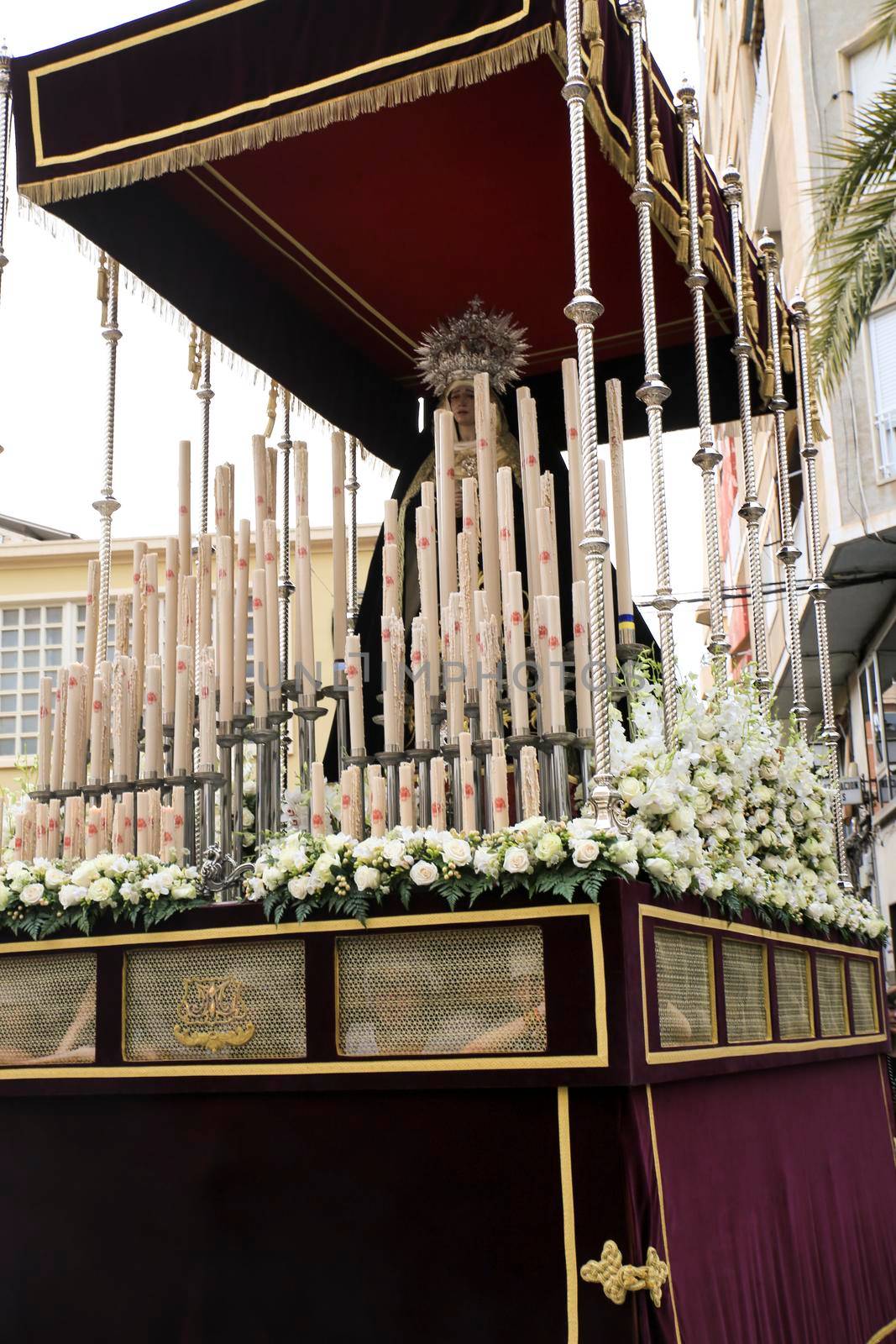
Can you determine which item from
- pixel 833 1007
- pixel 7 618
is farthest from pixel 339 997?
pixel 7 618

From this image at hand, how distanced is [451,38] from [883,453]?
866cm

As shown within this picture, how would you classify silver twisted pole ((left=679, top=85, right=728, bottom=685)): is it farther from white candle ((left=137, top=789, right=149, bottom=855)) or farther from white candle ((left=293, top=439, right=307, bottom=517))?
white candle ((left=137, top=789, right=149, bottom=855))

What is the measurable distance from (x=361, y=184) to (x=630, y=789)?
2.75 meters

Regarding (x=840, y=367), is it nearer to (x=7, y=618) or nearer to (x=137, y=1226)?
(x=137, y=1226)

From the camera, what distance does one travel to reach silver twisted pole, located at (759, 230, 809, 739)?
5832 mm

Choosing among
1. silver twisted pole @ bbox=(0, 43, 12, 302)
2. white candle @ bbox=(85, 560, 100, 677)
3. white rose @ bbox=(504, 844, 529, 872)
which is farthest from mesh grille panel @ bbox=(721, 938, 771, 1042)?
silver twisted pole @ bbox=(0, 43, 12, 302)

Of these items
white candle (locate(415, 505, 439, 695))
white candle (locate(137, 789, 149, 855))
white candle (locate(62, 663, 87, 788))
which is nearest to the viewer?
white candle (locate(415, 505, 439, 695))

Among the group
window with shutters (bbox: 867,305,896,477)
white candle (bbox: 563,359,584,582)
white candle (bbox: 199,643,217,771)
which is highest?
window with shutters (bbox: 867,305,896,477)

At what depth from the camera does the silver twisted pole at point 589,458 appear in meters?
3.15

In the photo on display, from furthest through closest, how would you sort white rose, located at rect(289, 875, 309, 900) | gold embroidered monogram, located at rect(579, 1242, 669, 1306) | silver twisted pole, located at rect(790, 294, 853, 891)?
silver twisted pole, located at rect(790, 294, 853, 891) → white rose, located at rect(289, 875, 309, 900) → gold embroidered monogram, located at rect(579, 1242, 669, 1306)

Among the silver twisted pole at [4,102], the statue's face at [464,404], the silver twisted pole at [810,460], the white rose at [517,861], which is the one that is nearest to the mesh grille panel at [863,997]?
the silver twisted pole at [810,460]

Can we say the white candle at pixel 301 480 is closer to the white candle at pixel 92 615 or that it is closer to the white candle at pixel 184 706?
the white candle at pixel 184 706

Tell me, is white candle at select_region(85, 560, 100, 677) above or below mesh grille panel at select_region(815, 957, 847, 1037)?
above

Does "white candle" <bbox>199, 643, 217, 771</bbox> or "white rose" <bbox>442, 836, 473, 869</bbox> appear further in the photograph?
"white candle" <bbox>199, 643, 217, 771</bbox>
